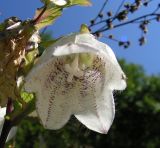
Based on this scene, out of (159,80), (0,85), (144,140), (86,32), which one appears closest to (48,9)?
(86,32)

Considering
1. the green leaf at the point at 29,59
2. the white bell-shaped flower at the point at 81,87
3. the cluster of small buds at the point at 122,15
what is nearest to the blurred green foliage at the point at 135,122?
the cluster of small buds at the point at 122,15

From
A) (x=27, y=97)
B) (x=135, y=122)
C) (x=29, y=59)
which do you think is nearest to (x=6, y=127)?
(x=27, y=97)

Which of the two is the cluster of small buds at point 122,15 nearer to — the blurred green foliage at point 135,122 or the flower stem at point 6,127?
the flower stem at point 6,127

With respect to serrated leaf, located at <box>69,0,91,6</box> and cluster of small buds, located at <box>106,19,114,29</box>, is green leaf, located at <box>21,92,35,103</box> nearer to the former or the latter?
serrated leaf, located at <box>69,0,91,6</box>

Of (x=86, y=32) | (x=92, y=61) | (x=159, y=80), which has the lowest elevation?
(x=159, y=80)

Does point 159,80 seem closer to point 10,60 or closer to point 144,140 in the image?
point 144,140

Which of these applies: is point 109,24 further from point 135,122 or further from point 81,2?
point 135,122

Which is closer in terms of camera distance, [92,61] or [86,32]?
[86,32]
